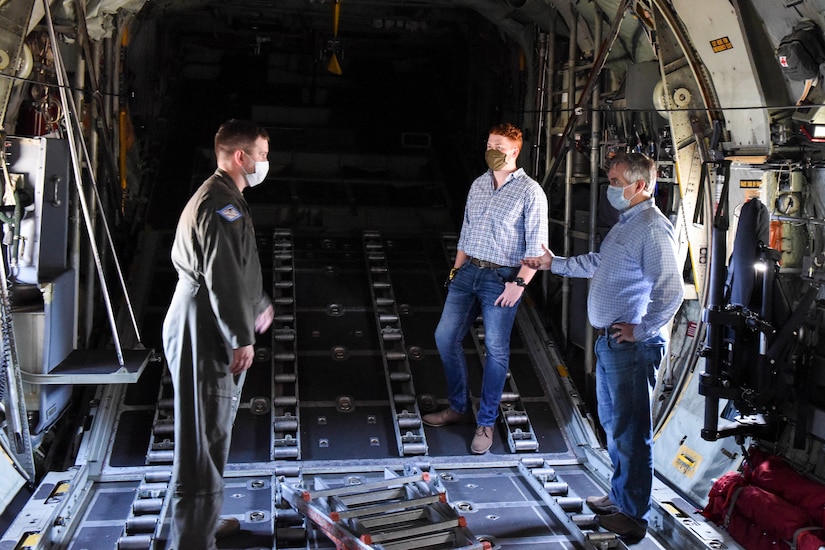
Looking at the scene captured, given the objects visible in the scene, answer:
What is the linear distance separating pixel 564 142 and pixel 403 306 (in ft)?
A: 6.16

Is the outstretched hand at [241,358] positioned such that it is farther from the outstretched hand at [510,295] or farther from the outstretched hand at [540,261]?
the outstretched hand at [540,261]

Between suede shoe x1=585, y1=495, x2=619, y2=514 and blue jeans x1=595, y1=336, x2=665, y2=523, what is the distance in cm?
29

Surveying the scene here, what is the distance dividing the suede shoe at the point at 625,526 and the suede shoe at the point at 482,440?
1.07m

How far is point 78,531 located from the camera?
14.3 feet

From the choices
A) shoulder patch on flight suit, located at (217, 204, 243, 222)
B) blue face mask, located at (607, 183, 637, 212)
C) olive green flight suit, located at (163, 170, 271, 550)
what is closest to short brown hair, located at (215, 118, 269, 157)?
olive green flight suit, located at (163, 170, 271, 550)

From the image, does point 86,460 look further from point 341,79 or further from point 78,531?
point 341,79

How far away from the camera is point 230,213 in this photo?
375 cm

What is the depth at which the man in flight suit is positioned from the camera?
12.2 feet

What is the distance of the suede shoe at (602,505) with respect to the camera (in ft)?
15.5

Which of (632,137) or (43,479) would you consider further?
(632,137)

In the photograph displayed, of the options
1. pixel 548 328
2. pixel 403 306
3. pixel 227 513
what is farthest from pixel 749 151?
pixel 227 513

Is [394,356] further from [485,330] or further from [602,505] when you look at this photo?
[602,505]

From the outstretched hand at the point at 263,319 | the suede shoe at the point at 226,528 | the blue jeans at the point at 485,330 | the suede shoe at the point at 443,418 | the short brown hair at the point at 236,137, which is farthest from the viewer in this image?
the suede shoe at the point at 443,418

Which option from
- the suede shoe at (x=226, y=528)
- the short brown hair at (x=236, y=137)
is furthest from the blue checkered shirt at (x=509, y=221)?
the suede shoe at (x=226, y=528)
